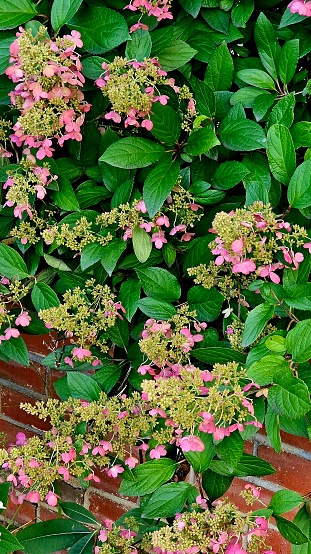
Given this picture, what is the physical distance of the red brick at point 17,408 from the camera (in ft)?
5.44

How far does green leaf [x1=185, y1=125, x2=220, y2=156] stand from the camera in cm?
109

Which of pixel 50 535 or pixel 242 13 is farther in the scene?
pixel 50 535

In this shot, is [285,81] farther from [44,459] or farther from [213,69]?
[44,459]

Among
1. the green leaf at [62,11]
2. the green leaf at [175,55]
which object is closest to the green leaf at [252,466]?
the green leaf at [175,55]

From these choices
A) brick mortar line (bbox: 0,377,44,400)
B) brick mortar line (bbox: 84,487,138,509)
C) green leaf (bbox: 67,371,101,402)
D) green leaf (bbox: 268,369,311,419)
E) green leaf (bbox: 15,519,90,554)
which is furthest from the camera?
brick mortar line (bbox: 0,377,44,400)

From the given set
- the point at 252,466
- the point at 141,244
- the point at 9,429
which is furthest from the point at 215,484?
the point at 9,429

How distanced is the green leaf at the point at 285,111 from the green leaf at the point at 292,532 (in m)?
0.62

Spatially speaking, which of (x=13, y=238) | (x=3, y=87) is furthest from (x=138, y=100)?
(x=13, y=238)

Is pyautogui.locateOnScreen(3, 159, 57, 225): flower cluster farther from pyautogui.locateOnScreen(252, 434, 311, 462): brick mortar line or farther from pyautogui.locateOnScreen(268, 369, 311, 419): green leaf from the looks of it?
pyautogui.locateOnScreen(252, 434, 311, 462): brick mortar line

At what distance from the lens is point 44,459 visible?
3.76ft

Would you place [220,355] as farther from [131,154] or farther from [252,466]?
[131,154]

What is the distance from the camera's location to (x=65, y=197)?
1.20 m

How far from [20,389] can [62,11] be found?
918mm

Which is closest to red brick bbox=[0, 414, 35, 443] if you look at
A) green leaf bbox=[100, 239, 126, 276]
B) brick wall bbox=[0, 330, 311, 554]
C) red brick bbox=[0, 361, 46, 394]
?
brick wall bbox=[0, 330, 311, 554]
